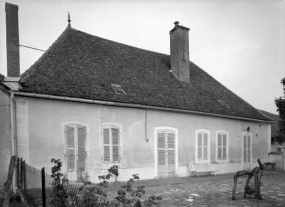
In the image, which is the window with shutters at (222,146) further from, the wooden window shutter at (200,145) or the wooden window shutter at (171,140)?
the wooden window shutter at (171,140)

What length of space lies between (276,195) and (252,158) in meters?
7.98

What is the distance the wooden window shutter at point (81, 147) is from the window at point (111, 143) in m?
0.85

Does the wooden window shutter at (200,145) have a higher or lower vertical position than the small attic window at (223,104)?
lower

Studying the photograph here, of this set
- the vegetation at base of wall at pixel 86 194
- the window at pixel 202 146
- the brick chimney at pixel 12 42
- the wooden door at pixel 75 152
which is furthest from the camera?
the window at pixel 202 146

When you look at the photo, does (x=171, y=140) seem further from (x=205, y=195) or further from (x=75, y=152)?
(x=75, y=152)

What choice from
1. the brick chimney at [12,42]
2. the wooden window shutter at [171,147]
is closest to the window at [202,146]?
the wooden window shutter at [171,147]

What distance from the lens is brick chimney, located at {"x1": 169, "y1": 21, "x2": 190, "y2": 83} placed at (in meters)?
13.9

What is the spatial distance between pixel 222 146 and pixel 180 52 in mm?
6266

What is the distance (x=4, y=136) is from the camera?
7445 millimetres

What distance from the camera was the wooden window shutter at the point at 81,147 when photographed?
8648mm

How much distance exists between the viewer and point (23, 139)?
7.61 meters

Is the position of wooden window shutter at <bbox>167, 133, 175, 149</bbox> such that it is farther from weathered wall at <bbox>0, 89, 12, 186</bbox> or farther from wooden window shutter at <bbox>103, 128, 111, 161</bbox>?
weathered wall at <bbox>0, 89, 12, 186</bbox>

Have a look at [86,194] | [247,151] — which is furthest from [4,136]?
[247,151]

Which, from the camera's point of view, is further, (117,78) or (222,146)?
(222,146)
